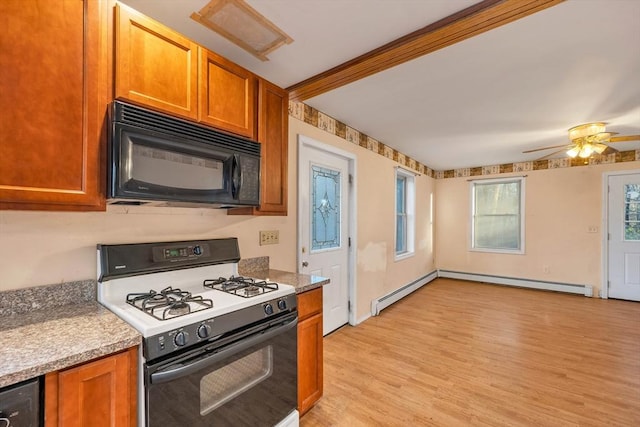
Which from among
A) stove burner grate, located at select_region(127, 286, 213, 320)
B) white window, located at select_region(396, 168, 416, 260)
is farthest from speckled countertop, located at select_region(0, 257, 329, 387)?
white window, located at select_region(396, 168, 416, 260)

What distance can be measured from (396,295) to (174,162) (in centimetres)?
380

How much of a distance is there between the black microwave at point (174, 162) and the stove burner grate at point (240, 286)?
0.48 m

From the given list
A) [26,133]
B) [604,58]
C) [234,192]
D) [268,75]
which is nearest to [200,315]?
[234,192]

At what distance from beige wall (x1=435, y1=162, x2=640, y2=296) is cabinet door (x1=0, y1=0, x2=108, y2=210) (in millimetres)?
6131

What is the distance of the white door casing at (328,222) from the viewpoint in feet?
8.93

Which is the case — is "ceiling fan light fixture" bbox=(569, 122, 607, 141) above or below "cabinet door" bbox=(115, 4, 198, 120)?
above

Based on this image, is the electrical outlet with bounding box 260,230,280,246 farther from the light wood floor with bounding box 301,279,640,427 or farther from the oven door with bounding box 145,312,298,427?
the light wood floor with bounding box 301,279,640,427

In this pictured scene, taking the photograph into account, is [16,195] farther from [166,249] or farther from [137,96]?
[166,249]

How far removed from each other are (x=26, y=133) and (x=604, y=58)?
3.14m

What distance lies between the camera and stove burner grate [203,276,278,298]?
1.55 m

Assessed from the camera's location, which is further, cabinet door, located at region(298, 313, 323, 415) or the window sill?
the window sill

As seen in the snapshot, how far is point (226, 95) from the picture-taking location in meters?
1.66

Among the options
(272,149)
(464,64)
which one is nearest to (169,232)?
(272,149)

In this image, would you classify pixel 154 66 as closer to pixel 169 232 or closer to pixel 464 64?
pixel 169 232
